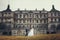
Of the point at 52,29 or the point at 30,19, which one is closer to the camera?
the point at 52,29

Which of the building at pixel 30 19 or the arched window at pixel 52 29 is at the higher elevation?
the building at pixel 30 19

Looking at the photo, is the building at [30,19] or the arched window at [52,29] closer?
the arched window at [52,29]

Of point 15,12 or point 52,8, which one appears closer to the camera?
point 52,8

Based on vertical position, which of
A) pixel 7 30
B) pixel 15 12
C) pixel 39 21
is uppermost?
pixel 15 12

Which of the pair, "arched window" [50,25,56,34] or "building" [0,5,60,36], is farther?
"building" [0,5,60,36]

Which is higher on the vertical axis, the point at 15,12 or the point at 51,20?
the point at 15,12

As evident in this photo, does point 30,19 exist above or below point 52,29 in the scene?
above

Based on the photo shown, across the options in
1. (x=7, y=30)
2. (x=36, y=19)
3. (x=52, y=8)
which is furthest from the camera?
(x=36, y=19)

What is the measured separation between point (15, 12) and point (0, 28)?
3137 mm

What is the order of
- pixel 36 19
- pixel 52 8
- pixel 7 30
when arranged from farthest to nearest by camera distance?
pixel 36 19, pixel 52 8, pixel 7 30

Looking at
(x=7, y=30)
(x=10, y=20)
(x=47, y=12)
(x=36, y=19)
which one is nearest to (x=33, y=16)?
(x=36, y=19)

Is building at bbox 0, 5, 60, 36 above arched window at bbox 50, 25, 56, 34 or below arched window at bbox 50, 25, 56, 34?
above

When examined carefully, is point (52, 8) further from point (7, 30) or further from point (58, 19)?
point (7, 30)

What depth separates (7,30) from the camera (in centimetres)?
1462
